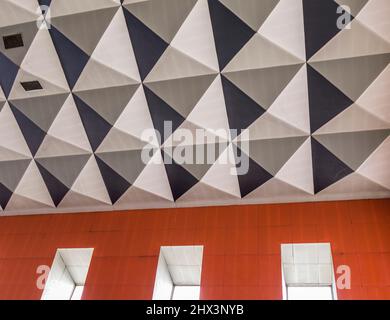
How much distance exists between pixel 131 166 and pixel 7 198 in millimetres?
5994

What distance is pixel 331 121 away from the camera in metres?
12.8

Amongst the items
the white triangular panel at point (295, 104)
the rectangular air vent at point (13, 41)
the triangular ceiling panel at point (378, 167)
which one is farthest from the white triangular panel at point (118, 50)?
the triangular ceiling panel at point (378, 167)

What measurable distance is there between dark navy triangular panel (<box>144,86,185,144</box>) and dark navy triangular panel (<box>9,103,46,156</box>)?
4339 millimetres

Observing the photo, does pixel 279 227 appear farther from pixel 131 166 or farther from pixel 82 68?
pixel 82 68

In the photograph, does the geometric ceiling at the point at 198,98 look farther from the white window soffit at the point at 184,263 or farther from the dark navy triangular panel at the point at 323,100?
the white window soffit at the point at 184,263

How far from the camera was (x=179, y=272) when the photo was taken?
48.7 ft

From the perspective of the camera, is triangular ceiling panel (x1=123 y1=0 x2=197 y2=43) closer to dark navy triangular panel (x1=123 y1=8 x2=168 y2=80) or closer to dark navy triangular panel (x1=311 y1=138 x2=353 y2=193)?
dark navy triangular panel (x1=123 y1=8 x2=168 y2=80)

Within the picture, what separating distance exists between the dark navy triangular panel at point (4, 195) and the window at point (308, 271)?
445 inches

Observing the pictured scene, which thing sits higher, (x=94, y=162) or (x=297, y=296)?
(x=94, y=162)

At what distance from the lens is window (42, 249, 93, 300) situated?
14755 mm

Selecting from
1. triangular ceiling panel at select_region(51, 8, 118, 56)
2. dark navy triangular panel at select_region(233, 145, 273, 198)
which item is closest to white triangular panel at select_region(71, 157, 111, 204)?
triangular ceiling panel at select_region(51, 8, 118, 56)
